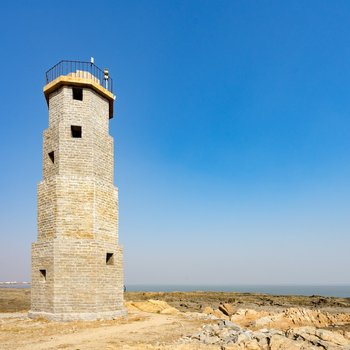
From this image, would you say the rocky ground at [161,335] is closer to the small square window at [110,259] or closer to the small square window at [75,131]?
the small square window at [110,259]

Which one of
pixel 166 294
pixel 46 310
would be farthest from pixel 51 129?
pixel 166 294

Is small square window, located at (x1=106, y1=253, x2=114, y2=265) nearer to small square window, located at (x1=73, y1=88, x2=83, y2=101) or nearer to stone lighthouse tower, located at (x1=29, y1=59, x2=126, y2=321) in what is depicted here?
stone lighthouse tower, located at (x1=29, y1=59, x2=126, y2=321)

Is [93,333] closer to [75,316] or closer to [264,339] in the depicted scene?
[75,316]

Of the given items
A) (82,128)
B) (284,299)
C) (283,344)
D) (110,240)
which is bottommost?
(284,299)

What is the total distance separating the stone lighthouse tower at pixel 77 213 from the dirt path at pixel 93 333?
123 centimetres

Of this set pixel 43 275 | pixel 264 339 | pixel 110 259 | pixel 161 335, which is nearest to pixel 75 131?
pixel 110 259

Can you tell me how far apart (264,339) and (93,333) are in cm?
643

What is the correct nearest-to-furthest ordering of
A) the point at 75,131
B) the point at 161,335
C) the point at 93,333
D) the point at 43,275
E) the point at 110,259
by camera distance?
the point at 161,335 → the point at 93,333 → the point at 43,275 → the point at 110,259 → the point at 75,131

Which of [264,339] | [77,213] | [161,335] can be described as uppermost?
[77,213]

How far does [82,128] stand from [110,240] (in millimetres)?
6109

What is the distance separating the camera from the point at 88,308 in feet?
55.0

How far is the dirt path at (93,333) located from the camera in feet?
38.1

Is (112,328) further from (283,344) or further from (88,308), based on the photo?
(283,344)

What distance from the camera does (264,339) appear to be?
12.9m
